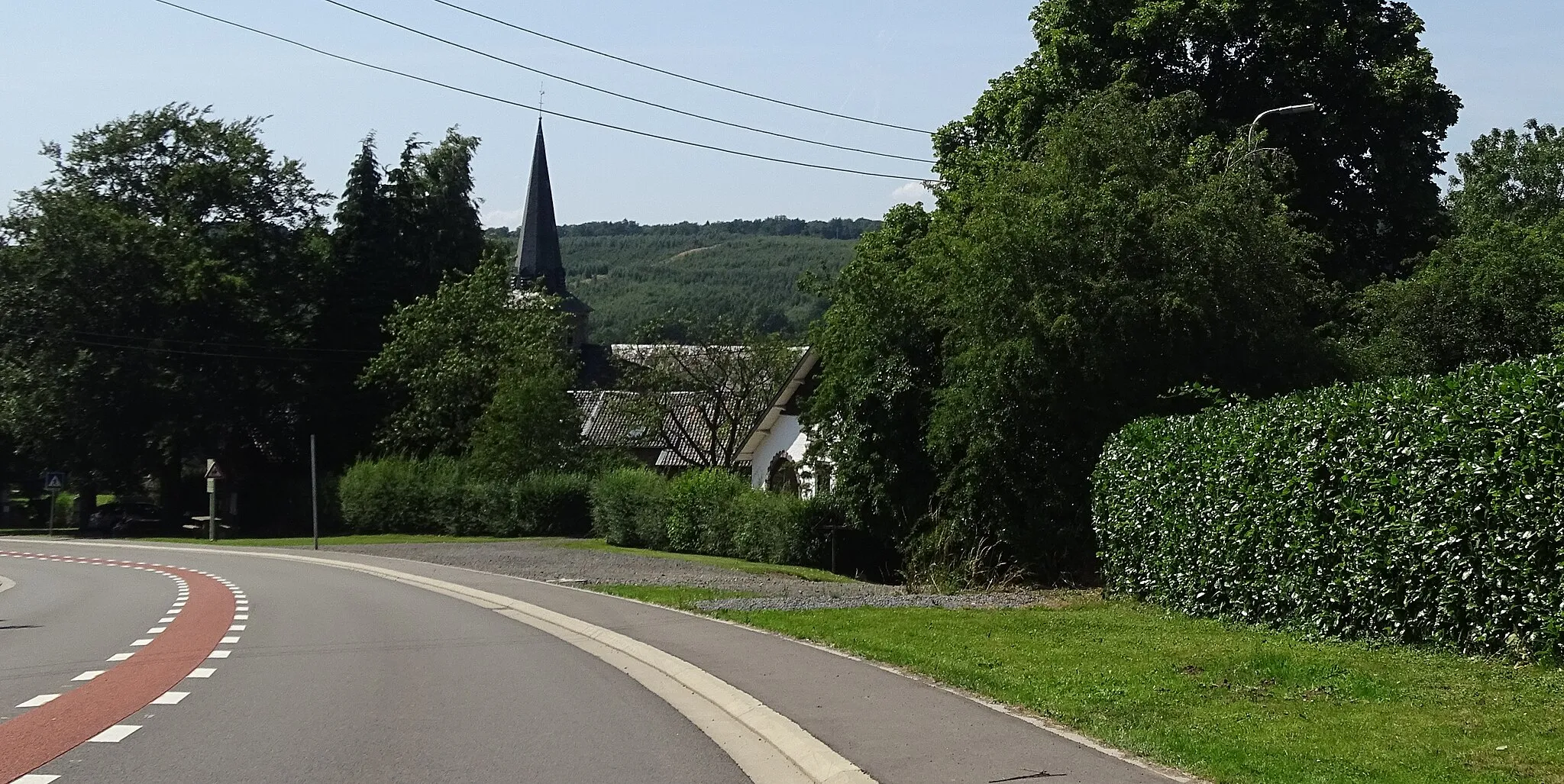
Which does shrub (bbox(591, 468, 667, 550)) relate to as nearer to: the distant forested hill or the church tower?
the church tower

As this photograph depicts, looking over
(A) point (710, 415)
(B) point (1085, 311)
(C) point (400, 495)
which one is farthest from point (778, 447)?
(B) point (1085, 311)

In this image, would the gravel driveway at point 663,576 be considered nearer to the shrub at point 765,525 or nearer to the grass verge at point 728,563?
the grass verge at point 728,563

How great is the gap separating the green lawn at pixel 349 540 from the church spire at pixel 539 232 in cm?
5116

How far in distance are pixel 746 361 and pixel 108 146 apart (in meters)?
29.0

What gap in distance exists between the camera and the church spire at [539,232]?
105938 mm

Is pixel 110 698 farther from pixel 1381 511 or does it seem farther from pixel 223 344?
pixel 223 344

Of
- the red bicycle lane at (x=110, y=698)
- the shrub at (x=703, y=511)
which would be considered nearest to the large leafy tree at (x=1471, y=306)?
the shrub at (x=703, y=511)

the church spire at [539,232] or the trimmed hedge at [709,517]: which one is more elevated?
the church spire at [539,232]

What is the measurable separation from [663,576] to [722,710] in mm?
18187

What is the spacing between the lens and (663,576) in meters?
29.2

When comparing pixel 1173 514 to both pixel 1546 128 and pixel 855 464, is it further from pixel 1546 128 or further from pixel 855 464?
pixel 1546 128

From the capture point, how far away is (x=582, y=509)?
4831 centimetres

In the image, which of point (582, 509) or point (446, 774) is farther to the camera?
point (582, 509)

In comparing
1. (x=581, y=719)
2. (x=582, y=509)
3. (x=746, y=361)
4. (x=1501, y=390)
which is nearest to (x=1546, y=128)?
(x=746, y=361)
